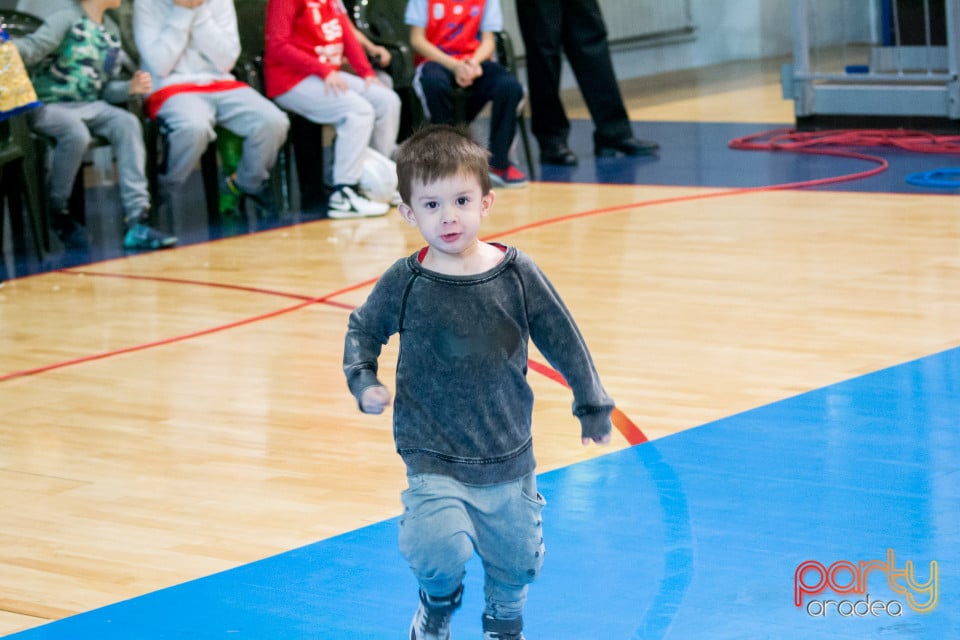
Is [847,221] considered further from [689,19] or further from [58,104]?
[689,19]

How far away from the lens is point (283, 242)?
6.52 m

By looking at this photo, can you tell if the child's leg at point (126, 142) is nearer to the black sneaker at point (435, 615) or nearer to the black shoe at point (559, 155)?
the black shoe at point (559, 155)

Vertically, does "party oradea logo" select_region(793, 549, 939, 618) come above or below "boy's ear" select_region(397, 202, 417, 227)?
below

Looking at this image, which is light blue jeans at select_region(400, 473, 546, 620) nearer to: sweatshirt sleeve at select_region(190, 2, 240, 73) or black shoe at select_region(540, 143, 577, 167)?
sweatshirt sleeve at select_region(190, 2, 240, 73)

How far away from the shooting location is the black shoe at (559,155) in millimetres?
8297

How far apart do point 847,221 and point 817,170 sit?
145 cm

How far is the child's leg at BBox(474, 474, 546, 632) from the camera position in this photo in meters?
2.27

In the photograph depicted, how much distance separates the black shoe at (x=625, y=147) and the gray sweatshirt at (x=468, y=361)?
20.5ft

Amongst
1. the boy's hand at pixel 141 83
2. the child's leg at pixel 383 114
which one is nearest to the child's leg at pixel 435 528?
the boy's hand at pixel 141 83

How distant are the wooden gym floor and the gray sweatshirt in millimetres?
427

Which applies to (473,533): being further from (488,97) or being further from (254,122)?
(488,97)

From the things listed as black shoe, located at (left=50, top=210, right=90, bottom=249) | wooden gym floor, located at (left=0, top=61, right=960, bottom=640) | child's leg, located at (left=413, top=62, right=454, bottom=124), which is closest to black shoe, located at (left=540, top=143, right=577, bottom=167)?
child's leg, located at (left=413, top=62, right=454, bottom=124)

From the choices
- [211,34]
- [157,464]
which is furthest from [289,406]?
[211,34]

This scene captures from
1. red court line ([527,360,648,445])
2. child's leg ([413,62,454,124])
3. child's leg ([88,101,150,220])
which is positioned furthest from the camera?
child's leg ([413,62,454,124])
